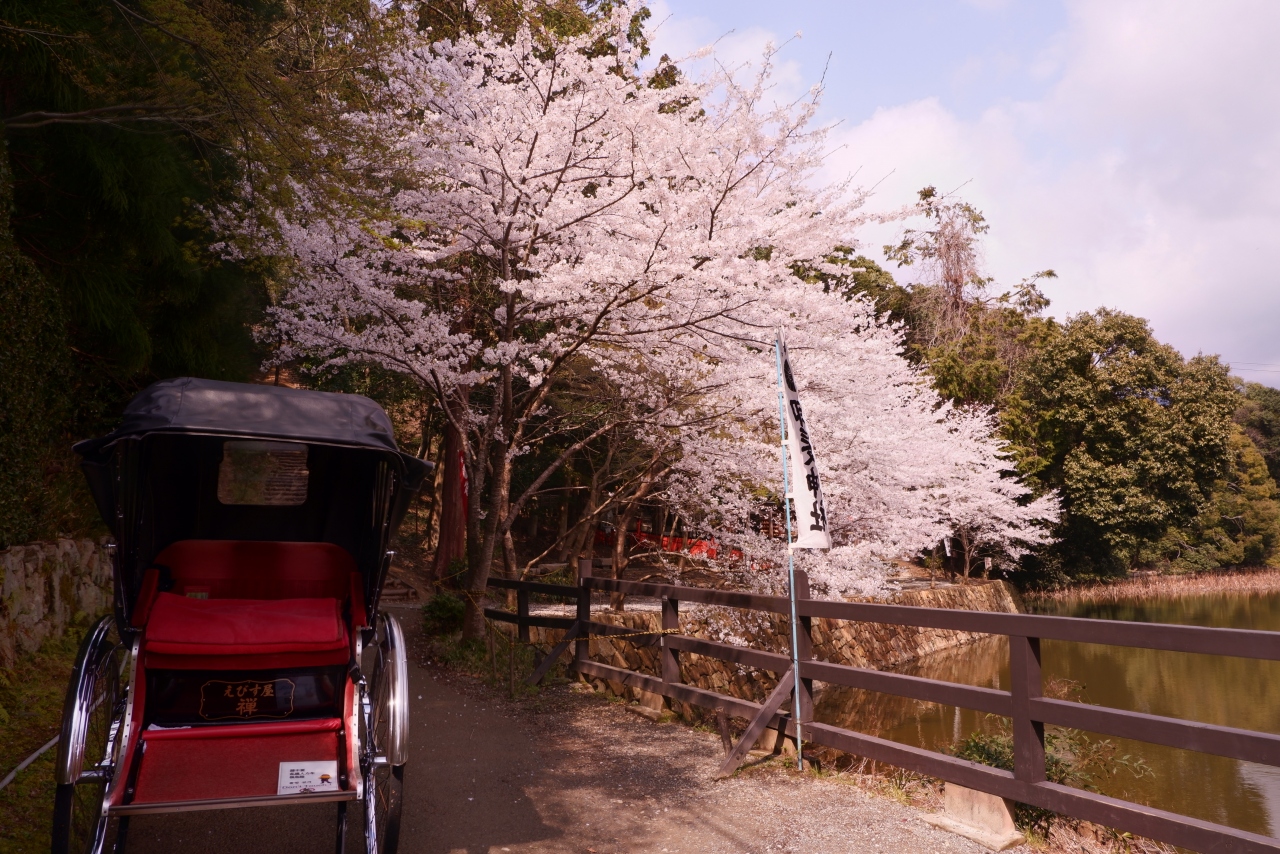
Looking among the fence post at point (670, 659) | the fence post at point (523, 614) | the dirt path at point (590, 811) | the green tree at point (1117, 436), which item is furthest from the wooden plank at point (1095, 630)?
the green tree at point (1117, 436)

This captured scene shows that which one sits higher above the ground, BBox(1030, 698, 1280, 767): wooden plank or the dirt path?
BBox(1030, 698, 1280, 767): wooden plank

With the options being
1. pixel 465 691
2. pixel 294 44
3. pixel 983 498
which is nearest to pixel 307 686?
pixel 465 691

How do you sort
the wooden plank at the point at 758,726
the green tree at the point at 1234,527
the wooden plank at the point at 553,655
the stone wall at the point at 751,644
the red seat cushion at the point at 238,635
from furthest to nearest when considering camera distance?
the green tree at the point at 1234,527 → the stone wall at the point at 751,644 → the wooden plank at the point at 553,655 → the wooden plank at the point at 758,726 → the red seat cushion at the point at 238,635

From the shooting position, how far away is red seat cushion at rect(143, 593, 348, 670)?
10.9 feet

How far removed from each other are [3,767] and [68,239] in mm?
4527

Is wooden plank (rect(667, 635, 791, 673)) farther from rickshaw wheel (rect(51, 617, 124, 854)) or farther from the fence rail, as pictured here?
Result: rickshaw wheel (rect(51, 617, 124, 854))

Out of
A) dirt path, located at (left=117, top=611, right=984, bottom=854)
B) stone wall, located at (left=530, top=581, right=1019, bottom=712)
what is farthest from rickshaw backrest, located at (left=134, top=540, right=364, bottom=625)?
stone wall, located at (left=530, top=581, right=1019, bottom=712)

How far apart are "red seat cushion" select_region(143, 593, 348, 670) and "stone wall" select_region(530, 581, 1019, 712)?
381 cm

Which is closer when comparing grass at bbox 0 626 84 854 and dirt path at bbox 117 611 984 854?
grass at bbox 0 626 84 854

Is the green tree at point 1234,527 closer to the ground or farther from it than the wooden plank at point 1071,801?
farther from it

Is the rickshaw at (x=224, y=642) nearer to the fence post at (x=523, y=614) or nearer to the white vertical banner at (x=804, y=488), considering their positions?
the white vertical banner at (x=804, y=488)

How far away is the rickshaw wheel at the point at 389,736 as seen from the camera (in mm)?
3188

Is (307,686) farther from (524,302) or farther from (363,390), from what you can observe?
(363,390)

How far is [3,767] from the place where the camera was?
435cm
